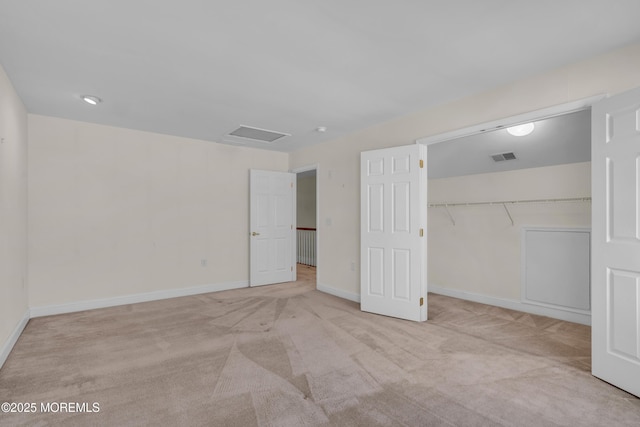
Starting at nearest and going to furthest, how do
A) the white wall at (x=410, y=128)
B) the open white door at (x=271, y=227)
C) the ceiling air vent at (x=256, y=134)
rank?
the white wall at (x=410, y=128) → the ceiling air vent at (x=256, y=134) → the open white door at (x=271, y=227)

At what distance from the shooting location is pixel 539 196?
3.78m

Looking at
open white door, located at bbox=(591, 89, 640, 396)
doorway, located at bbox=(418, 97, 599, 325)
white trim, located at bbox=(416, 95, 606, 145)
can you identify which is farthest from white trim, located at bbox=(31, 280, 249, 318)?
open white door, located at bbox=(591, 89, 640, 396)

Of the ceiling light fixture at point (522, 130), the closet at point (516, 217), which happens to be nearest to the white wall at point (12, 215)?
the closet at point (516, 217)

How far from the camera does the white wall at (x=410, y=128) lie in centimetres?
237

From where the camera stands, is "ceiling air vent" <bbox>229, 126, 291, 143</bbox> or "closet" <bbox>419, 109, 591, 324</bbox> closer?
"closet" <bbox>419, 109, 591, 324</bbox>

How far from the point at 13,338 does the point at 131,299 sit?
1.44 metres

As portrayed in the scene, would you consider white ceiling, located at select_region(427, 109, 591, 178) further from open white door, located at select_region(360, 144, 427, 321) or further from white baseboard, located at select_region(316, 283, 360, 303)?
white baseboard, located at select_region(316, 283, 360, 303)

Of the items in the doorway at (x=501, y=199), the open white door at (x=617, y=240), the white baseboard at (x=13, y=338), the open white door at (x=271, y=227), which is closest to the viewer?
the open white door at (x=617, y=240)

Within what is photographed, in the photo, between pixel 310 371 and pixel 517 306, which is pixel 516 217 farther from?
pixel 310 371

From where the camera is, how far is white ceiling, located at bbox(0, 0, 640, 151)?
1866 mm

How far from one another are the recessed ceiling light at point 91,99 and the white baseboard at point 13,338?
2.35 metres

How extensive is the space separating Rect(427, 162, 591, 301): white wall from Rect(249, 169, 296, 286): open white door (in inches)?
96.5

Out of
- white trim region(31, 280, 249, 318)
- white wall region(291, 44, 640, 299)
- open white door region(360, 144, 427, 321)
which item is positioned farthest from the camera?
white trim region(31, 280, 249, 318)

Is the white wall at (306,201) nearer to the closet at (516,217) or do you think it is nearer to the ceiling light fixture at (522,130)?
the closet at (516,217)
